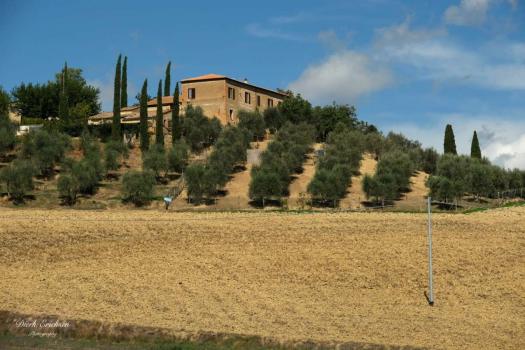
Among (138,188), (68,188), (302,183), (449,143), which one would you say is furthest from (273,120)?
(68,188)

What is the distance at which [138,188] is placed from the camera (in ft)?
174

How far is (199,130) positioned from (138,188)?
75.4 feet

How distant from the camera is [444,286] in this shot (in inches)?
1059

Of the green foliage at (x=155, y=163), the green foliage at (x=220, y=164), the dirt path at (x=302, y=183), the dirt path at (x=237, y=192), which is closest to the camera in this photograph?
the dirt path at (x=237, y=192)

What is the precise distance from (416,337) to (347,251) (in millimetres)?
10705

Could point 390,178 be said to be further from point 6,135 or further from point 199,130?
point 6,135

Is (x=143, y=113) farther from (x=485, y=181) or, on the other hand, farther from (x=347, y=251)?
(x=347, y=251)

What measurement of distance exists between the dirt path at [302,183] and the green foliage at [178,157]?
9.93 metres

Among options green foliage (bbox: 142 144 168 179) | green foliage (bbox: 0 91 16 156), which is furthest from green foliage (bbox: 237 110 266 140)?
green foliage (bbox: 0 91 16 156)

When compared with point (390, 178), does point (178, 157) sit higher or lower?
higher

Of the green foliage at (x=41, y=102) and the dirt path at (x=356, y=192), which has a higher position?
the green foliage at (x=41, y=102)

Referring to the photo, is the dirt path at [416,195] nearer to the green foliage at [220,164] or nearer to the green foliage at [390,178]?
the green foliage at [390,178]

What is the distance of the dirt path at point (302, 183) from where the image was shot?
56.5 m

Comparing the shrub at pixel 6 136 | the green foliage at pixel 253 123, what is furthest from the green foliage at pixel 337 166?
the shrub at pixel 6 136
